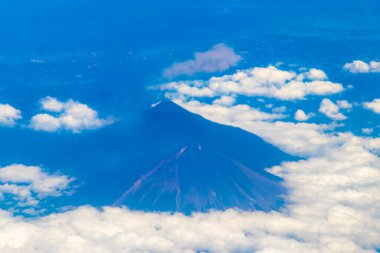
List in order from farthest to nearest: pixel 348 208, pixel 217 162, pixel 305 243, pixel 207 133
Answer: pixel 207 133, pixel 217 162, pixel 348 208, pixel 305 243

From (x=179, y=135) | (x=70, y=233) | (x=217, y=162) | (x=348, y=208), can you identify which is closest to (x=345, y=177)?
(x=348, y=208)

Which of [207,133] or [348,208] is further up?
[207,133]

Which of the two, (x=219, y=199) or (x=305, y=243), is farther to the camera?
(x=219, y=199)

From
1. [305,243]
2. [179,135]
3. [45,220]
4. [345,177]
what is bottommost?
[305,243]

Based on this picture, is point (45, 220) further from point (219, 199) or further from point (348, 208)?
point (348, 208)

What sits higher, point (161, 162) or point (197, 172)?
point (161, 162)

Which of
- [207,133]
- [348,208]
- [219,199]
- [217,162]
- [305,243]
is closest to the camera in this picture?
[305,243]

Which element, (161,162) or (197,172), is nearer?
(197,172)
